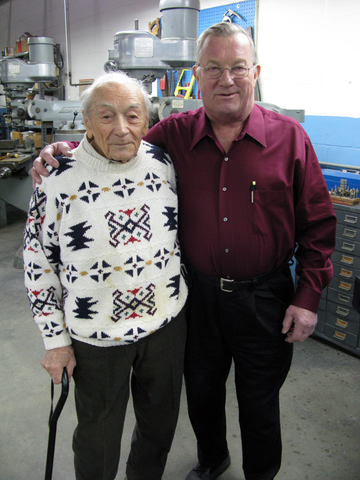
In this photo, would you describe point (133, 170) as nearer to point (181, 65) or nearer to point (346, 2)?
point (181, 65)

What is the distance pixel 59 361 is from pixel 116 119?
0.76m

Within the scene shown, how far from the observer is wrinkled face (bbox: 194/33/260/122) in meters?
1.28

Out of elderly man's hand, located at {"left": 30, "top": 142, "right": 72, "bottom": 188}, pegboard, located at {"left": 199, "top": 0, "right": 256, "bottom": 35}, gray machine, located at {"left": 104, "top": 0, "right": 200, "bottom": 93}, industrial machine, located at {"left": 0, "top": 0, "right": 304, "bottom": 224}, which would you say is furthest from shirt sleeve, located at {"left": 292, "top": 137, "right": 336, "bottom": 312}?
pegboard, located at {"left": 199, "top": 0, "right": 256, "bottom": 35}

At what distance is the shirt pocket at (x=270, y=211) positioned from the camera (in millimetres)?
1309

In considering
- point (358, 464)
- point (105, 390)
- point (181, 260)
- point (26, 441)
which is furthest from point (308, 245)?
point (26, 441)

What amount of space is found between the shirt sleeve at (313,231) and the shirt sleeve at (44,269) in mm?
788

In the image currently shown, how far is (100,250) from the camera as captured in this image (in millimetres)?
1202

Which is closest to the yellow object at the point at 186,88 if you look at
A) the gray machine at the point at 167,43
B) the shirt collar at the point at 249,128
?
the gray machine at the point at 167,43

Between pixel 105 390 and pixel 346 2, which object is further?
pixel 346 2

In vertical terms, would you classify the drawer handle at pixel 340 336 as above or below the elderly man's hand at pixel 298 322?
below

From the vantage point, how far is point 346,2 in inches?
114

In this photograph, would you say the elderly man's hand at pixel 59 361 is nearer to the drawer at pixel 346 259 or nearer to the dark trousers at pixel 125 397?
the dark trousers at pixel 125 397

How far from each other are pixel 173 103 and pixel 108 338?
1.97 m

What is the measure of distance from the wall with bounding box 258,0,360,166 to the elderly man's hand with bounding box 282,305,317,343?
1.97 metres
